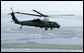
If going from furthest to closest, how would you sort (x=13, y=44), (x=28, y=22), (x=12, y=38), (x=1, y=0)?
(x=13, y=44) → (x=12, y=38) → (x=28, y=22) → (x=1, y=0)

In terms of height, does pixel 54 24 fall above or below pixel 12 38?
above

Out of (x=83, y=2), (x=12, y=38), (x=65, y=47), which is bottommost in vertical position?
(x=65, y=47)

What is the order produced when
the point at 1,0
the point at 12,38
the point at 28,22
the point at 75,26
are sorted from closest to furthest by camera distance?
1. the point at 1,0
2. the point at 28,22
3. the point at 75,26
4. the point at 12,38

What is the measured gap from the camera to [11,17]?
28.5 metres

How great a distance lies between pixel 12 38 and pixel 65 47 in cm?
1124

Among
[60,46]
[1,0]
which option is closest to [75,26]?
[1,0]

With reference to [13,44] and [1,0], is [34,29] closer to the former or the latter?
[1,0]

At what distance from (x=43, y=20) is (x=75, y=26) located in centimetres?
462

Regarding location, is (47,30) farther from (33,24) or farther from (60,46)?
(60,46)

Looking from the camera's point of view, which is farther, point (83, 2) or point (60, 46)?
point (60, 46)

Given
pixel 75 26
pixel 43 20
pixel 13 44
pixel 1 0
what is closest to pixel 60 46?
pixel 13 44

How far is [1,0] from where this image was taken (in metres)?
26.0

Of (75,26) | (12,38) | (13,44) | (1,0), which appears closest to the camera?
(1,0)

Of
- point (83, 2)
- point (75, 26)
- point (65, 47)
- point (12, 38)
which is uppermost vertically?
point (83, 2)
